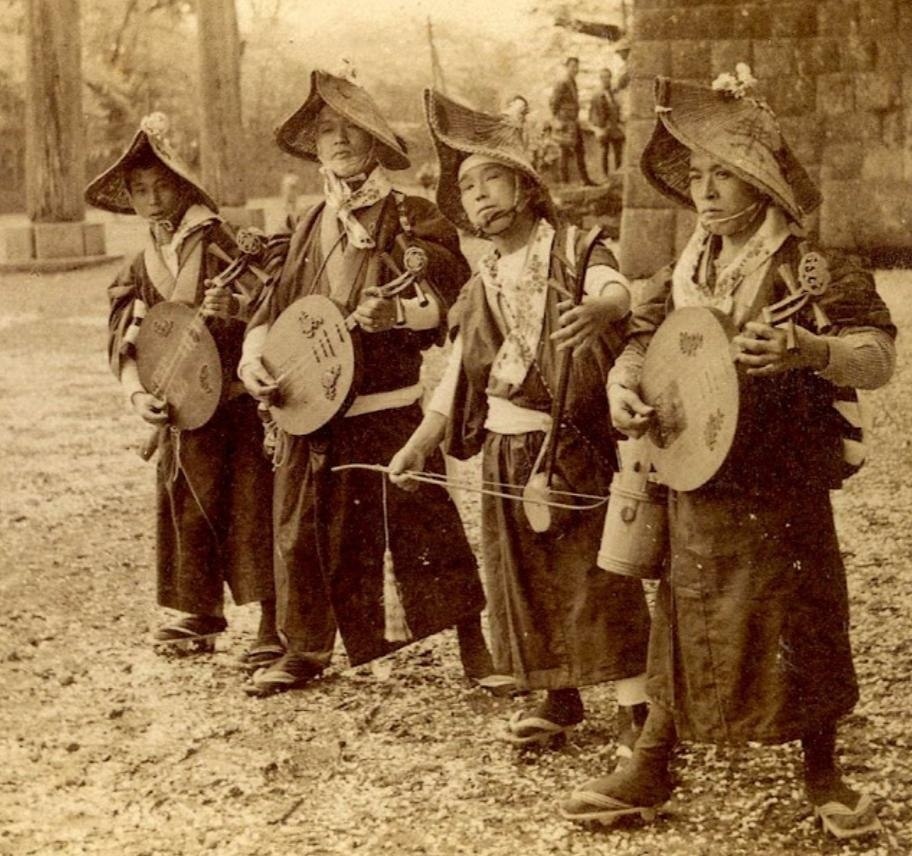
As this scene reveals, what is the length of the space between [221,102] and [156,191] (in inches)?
513

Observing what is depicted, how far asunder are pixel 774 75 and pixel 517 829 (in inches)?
332

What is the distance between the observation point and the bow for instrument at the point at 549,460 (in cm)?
396

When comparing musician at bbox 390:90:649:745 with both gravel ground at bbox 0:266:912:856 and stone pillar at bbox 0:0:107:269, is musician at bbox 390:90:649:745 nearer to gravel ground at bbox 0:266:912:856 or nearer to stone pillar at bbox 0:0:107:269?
gravel ground at bbox 0:266:912:856

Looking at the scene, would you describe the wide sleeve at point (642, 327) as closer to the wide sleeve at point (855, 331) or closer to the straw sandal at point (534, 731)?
the wide sleeve at point (855, 331)

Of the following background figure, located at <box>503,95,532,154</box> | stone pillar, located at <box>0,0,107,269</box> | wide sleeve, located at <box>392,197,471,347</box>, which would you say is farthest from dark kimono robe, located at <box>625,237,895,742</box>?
stone pillar, located at <box>0,0,107,269</box>

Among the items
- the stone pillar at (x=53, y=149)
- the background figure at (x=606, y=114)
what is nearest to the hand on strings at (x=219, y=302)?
the stone pillar at (x=53, y=149)

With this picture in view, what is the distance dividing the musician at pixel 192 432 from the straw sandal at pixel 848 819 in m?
2.21

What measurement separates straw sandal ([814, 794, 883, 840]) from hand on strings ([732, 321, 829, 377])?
3.57ft

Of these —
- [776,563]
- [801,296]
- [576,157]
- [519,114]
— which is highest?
[519,114]

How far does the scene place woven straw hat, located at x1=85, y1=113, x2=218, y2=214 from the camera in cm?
508

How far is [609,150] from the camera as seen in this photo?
19953 mm

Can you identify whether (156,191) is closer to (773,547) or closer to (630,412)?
(630,412)

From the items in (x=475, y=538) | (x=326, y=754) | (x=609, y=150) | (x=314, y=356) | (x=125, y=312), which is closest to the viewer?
(x=326, y=754)

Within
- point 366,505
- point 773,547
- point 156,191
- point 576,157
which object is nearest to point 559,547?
point 773,547
